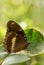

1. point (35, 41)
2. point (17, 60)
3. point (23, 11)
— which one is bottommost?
point (17, 60)

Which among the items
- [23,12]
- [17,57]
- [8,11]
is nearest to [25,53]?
[17,57]

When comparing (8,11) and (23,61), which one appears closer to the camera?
(23,61)

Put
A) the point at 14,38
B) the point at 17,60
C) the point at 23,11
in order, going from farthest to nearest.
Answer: the point at 23,11 → the point at 14,38 → the point at 17,60

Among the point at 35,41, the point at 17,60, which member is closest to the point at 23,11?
the point at 35,41

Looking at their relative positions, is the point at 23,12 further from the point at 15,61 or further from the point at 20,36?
the point at 15,61

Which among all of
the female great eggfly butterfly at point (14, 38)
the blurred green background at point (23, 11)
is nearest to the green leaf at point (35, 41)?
the female great eggfly butterfly at point (14, 38)

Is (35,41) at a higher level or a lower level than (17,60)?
higher

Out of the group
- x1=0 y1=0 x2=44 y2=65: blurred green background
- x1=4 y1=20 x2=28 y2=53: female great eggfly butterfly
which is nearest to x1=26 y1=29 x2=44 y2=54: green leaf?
x1=4 y1=20 x2=28 y2=53: female great eggfly butterfly

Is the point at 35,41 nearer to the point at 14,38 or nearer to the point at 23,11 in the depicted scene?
the point at 14,38
